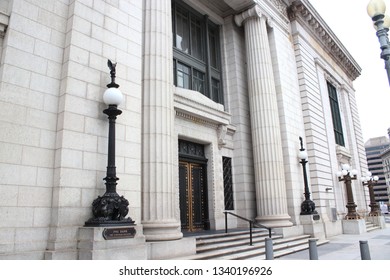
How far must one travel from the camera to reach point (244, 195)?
53.3 ft

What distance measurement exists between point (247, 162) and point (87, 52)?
34.9 feet

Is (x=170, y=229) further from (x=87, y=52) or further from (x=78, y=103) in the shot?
(x=87, y=52)

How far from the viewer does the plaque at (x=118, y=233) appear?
727 centimetres

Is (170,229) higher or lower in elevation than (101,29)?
lower

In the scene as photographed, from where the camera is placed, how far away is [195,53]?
1730cm

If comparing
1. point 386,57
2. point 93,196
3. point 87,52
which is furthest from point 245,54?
point 93,196

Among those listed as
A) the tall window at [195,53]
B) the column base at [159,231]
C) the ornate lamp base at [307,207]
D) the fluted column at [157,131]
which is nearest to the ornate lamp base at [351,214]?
the ornate lamp base at [307,207]

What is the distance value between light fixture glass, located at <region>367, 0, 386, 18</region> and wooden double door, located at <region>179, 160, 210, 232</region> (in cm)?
879

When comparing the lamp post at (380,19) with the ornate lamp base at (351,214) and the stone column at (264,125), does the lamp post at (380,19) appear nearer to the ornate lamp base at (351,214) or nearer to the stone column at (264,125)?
the stone column at (264,125)

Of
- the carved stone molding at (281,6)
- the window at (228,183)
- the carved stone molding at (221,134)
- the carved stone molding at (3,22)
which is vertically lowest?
the window at (228,183)

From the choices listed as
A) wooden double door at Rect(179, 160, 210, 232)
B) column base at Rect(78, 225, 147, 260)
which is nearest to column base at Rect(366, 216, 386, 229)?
wooden double door at Rect(179, 160, 210, 232)

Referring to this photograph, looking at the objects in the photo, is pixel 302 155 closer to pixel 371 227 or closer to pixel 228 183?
pixel 228 183

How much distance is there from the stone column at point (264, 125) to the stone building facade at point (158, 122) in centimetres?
6

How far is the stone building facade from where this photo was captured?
731 cm
